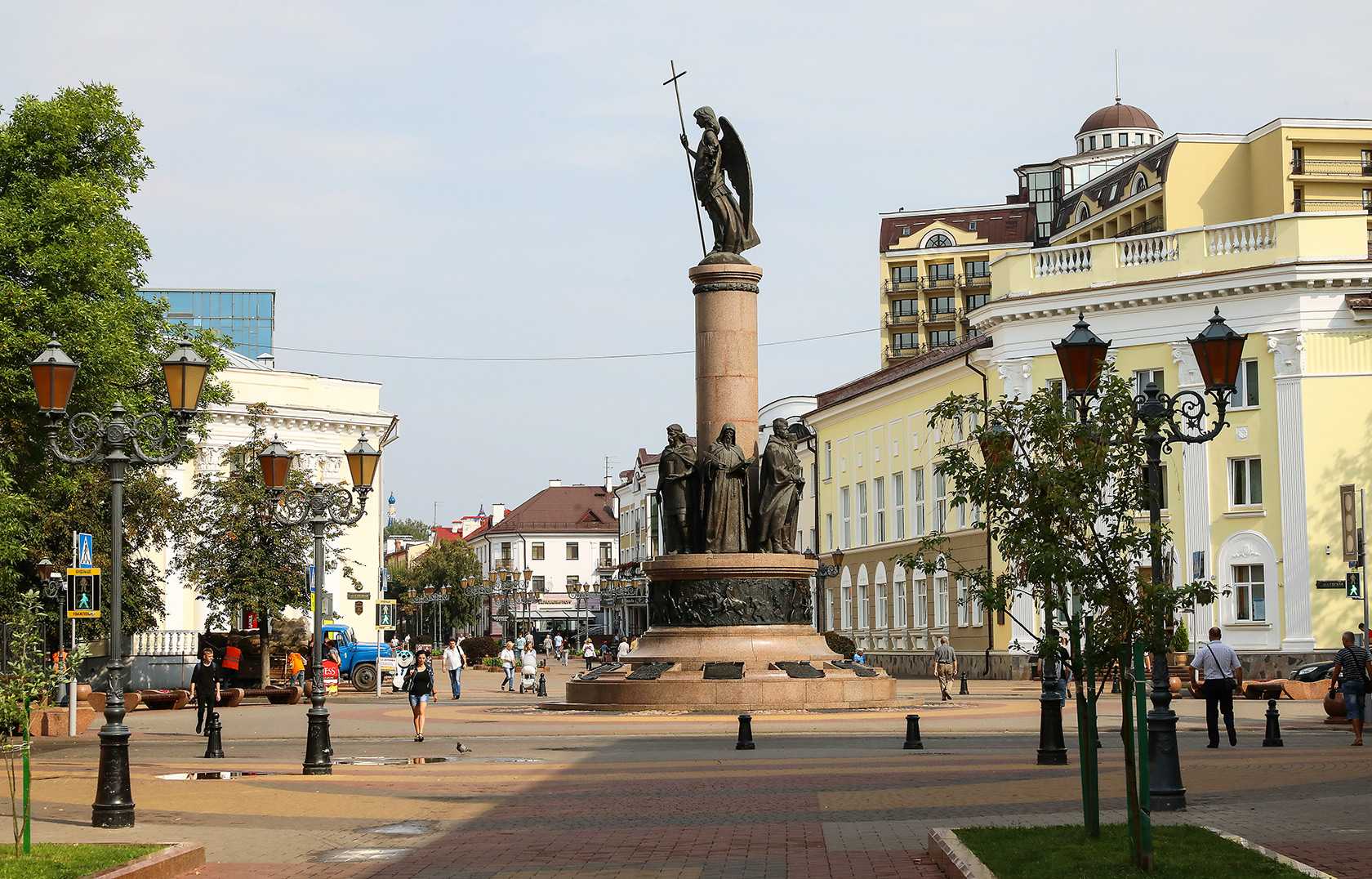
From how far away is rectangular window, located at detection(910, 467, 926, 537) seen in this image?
225 feet

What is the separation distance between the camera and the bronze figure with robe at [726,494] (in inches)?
1276

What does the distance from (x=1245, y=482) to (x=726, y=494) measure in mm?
28726

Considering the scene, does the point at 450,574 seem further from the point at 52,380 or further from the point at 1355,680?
the point at 52,380

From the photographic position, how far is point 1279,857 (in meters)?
11.7

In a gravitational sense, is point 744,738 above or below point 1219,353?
below

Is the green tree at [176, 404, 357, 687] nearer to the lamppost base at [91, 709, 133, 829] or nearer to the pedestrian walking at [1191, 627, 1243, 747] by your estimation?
the pedestrian walking at [1191, 627, 1243, 747]

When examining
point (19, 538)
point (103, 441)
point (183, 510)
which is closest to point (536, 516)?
point (183, 510)

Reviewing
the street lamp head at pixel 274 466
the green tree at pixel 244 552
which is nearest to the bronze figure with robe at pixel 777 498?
the street lamp head at pixel 274 466

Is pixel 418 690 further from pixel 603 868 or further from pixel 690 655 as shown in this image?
pixel 603 868

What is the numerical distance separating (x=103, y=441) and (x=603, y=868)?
1013 cm

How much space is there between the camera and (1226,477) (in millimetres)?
56031

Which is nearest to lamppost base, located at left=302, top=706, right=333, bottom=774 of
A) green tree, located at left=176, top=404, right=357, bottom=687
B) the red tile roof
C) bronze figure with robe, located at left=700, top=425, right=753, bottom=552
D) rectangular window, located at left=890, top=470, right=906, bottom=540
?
Result: bronze figure with robe, located at left=700, top=425, right=753, bottom=552

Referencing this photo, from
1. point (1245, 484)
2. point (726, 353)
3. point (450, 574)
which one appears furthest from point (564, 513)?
point (726, 353)

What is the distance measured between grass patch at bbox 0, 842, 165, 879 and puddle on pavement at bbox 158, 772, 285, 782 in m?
7.07
